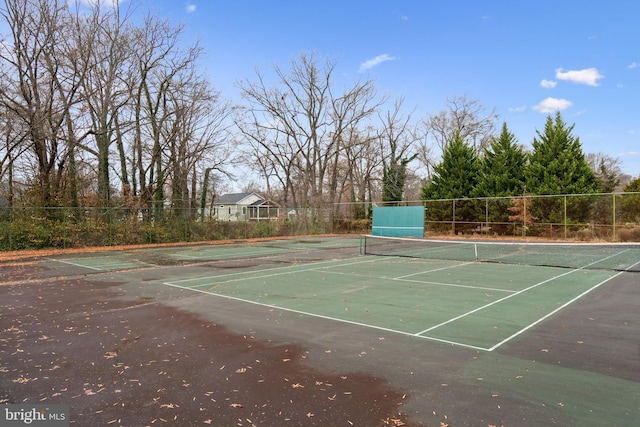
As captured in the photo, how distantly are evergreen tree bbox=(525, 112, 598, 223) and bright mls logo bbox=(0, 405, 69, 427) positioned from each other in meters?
28.6

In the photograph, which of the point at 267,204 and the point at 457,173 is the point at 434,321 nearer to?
the point at 457,173

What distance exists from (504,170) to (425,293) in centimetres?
2504

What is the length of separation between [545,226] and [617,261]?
1164 cm

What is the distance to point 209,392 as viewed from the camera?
13.9ft

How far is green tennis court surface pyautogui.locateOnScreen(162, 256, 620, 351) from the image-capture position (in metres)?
6.79

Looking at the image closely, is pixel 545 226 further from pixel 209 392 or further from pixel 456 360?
pixel 209 392

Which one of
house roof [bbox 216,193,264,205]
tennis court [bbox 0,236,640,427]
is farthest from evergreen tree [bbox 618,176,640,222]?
house roof [bbox 216,193,264,205]

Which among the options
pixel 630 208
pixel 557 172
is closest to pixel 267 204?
pixel 557 172

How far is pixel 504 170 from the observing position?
31.1 meters

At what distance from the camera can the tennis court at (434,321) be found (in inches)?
157

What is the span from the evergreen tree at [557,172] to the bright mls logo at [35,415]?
28553 mm

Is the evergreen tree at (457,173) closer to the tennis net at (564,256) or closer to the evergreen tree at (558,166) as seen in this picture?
the evergreen tree at (558,166)

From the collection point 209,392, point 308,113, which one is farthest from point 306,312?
point 308,113

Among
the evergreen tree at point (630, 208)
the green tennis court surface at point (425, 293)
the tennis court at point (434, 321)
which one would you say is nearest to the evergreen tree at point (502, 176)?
the evergreen tree at point (630, 208)
